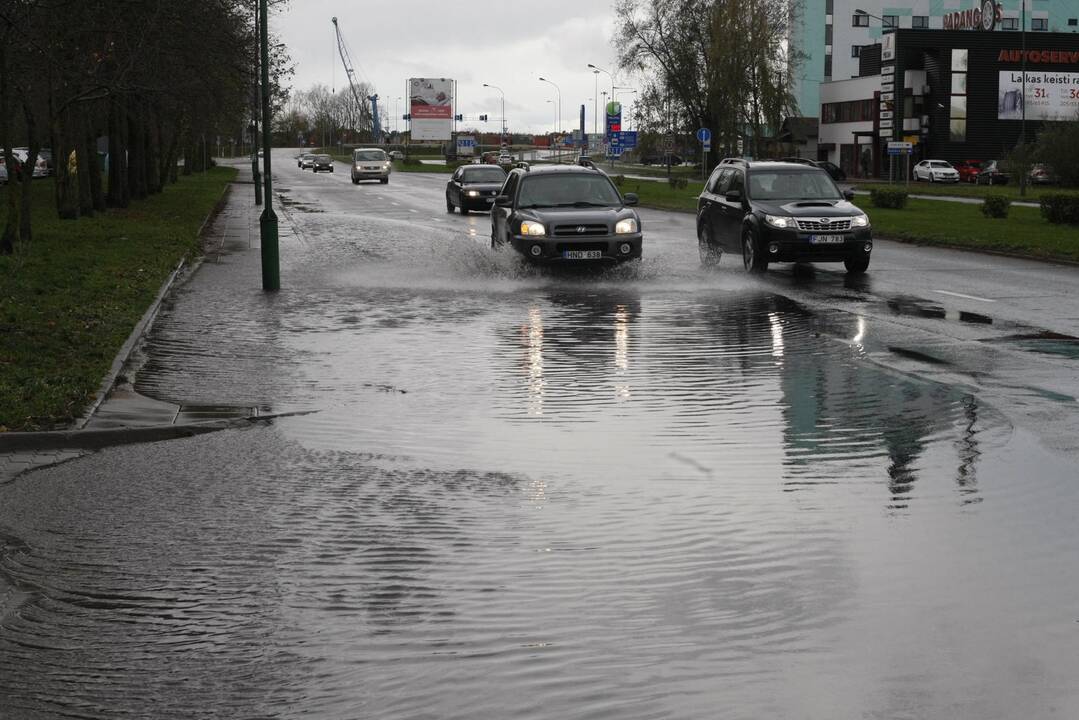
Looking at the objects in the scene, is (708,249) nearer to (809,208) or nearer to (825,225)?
(809,208)

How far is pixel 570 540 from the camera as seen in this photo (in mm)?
6609

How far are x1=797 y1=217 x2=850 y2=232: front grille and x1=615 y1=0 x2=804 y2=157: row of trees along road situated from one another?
58785 millimetres

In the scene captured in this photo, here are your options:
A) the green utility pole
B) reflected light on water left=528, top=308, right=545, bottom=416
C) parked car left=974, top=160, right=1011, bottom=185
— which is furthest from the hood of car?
parked car left=974, top=160, right=1011, bottom=185

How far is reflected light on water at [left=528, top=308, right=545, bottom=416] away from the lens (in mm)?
10477

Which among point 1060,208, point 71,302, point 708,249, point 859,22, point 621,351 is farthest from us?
point 859,22

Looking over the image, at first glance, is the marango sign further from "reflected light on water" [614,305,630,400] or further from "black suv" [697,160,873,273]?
"reflected light on water" [614,305,630,400]

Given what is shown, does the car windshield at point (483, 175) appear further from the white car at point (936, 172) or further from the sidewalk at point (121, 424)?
the white car at point (936, 172)

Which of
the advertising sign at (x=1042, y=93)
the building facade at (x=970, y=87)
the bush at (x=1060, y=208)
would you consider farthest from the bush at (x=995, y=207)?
the advertising sign at (x=1042, y=93)

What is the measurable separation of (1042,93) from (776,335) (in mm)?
80239

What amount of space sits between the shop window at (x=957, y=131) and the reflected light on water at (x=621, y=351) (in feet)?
248

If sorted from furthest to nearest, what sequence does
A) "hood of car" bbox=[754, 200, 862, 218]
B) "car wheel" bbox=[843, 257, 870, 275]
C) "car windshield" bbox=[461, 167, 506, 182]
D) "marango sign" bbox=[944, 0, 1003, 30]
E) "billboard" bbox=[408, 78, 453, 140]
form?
"billboard" bbox=[408, 78, 453, 140], "marango sign" bbox=[944, 0, 1003, 30], "car windshield" bbox=[461, 167, 506, 182], "car wheel" bbox=[843, 257, 870, 275], "hood of car" bbox=[754, 200, 862, 218]

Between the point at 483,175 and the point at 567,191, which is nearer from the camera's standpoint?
the point at 567,191

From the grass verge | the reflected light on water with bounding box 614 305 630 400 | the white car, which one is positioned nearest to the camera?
the grass verge

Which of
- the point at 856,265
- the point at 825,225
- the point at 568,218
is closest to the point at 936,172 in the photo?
the point at 856,265
